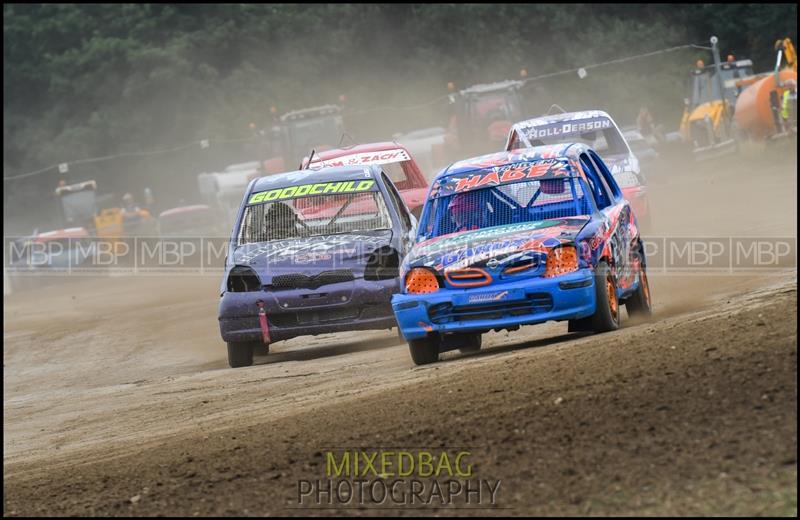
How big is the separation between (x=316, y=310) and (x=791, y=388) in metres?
5.96

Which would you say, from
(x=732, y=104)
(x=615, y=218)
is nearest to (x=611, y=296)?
(x=615, y=218)

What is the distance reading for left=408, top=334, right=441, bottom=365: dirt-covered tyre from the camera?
10.0m

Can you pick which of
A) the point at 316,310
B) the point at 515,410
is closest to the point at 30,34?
the point at 316,310

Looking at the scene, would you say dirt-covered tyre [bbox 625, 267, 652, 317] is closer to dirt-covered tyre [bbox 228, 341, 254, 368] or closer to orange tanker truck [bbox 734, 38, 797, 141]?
dirt-covered tyre [bbox 228, 341, 254, 368]

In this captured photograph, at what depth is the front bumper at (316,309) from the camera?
11.6 metres

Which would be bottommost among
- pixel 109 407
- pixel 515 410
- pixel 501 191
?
pixel 109 407

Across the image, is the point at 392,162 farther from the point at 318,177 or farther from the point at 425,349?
the point at 425,349

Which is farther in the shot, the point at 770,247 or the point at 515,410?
the point at 770,247

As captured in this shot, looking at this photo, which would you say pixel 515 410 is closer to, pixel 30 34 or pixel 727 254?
pixel 727 254

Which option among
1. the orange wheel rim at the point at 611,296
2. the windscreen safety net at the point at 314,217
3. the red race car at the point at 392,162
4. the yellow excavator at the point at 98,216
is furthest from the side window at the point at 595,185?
the yellow excavator at the point at 98,216

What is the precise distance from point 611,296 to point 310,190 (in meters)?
3.67

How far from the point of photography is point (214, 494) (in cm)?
609

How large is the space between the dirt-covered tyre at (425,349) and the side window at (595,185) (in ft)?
5.51

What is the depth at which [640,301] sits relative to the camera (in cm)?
1101
